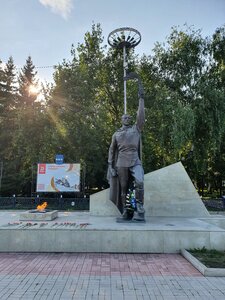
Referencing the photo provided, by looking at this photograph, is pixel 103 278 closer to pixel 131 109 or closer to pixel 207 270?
pixel 207 270

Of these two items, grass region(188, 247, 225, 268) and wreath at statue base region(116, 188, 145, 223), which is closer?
grass region(188, 247, 225, 268)

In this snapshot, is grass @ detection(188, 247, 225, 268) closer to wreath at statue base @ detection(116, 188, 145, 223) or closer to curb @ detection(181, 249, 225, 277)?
curb @ detection(181, 249, 225, 277)

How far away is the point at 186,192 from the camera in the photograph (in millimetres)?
9109

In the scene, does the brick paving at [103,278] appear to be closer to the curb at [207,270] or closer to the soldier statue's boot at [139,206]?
the curb at [207,270]

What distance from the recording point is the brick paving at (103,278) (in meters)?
3.66

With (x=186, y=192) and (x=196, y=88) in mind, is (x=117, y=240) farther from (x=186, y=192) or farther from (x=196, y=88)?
(x=196, y=88)

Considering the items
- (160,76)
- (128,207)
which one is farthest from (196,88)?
(128,207)

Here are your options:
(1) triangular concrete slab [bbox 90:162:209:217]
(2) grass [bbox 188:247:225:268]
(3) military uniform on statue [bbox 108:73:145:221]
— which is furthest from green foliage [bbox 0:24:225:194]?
(2) grass [bbox 188:247:225:268]

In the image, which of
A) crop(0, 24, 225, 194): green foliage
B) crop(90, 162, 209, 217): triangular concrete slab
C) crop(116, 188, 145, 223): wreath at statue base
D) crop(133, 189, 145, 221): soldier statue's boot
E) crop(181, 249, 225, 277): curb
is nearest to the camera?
crop(181, 249, 225, 277): curb

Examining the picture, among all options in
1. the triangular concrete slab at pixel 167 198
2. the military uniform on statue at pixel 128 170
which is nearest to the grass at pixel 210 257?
the military uniform on statue at pixel 128 170

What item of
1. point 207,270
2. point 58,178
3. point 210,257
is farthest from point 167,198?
point 58,178

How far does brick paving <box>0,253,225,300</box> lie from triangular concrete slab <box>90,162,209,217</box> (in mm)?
3359

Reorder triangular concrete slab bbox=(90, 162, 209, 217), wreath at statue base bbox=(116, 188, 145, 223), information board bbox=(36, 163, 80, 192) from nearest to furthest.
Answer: wreath at statue base bbox=(116, 188, 145, 223) → triangular concrete slab bbox=(90, 162, 209, 217) → information board bbox=(36, 163, 80, 192)

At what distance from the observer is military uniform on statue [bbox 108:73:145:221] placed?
7.09 meters
